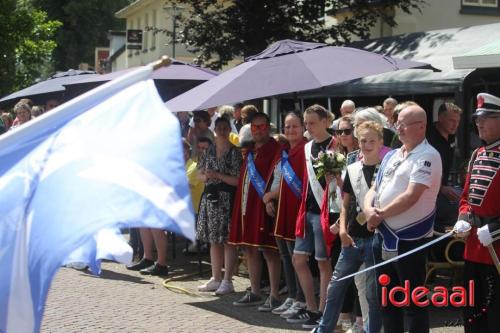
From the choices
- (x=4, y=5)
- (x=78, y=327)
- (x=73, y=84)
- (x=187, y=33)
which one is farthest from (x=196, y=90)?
(x=4, y=5)

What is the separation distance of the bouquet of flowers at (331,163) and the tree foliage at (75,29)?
163 ft

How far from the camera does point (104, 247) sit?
3842 millimetres

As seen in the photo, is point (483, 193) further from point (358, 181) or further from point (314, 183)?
point (314, 183)

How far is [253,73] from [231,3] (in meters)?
11.1

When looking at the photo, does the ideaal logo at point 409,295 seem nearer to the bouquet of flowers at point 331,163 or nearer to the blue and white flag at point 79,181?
the bouquet of flowers at point 331,163

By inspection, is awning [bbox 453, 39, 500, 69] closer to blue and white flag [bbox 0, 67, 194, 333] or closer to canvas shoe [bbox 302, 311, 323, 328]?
canvas shoe [bbox 302, 311, 323, 328]

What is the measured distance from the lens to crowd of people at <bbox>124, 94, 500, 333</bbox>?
20.4 feet

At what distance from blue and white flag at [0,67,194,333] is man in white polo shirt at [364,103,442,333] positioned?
3147 mm

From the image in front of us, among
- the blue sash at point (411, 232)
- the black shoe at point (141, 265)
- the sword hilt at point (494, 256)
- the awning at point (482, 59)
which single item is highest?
the awning at point (482, 59)

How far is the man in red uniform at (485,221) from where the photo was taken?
6180 millimetres

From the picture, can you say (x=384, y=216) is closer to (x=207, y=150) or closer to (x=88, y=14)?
(x=207, y=150)

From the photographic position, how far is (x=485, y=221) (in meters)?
6.20

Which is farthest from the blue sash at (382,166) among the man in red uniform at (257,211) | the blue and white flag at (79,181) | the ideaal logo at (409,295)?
the blue and white flag at (79,181)

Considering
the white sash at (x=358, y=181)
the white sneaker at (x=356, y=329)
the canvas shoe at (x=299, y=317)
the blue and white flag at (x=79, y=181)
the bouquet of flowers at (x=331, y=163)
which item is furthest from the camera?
the canvas shoe at (x=299, y=317)
